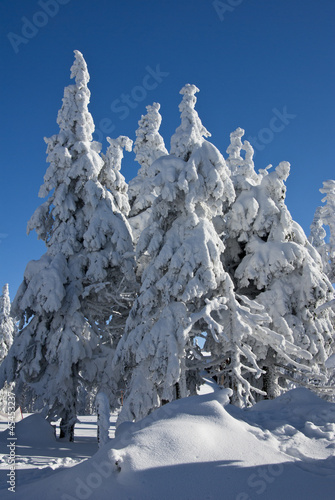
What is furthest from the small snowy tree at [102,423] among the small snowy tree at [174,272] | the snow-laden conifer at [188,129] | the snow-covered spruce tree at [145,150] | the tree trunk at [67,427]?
the snow-covered spruce tree at [145,150]

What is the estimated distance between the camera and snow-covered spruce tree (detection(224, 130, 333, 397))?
13797mm

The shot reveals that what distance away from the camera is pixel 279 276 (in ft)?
47.2

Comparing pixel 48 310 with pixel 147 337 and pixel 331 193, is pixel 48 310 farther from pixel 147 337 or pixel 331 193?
pixel 331 193

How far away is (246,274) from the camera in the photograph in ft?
47.8

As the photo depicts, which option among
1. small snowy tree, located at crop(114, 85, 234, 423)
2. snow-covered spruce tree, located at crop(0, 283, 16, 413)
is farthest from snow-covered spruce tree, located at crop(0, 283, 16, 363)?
small snowy tree, located at crop(114, 85, 234, 423)

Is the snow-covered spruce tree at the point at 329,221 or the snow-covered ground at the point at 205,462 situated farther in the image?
the snow-covered spruce tree at the point at 329,221

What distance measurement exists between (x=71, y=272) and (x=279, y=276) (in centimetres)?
858

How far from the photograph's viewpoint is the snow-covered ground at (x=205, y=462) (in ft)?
15.1

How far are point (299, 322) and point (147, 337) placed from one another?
5878 millimetres

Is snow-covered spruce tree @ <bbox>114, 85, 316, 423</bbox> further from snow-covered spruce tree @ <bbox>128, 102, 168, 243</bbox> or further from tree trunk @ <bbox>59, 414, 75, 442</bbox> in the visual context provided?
snow-covered spruce tree @ <bbox>128, 102, 168, 243</bbox>

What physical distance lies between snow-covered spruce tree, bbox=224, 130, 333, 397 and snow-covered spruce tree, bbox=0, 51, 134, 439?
5.11m

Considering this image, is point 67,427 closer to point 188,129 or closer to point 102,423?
point 102,423

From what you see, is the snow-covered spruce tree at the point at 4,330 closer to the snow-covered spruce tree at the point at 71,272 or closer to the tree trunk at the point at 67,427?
the snow-covered spruce tree at the point at 71,272

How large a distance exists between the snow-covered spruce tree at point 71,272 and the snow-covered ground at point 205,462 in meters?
7.55
